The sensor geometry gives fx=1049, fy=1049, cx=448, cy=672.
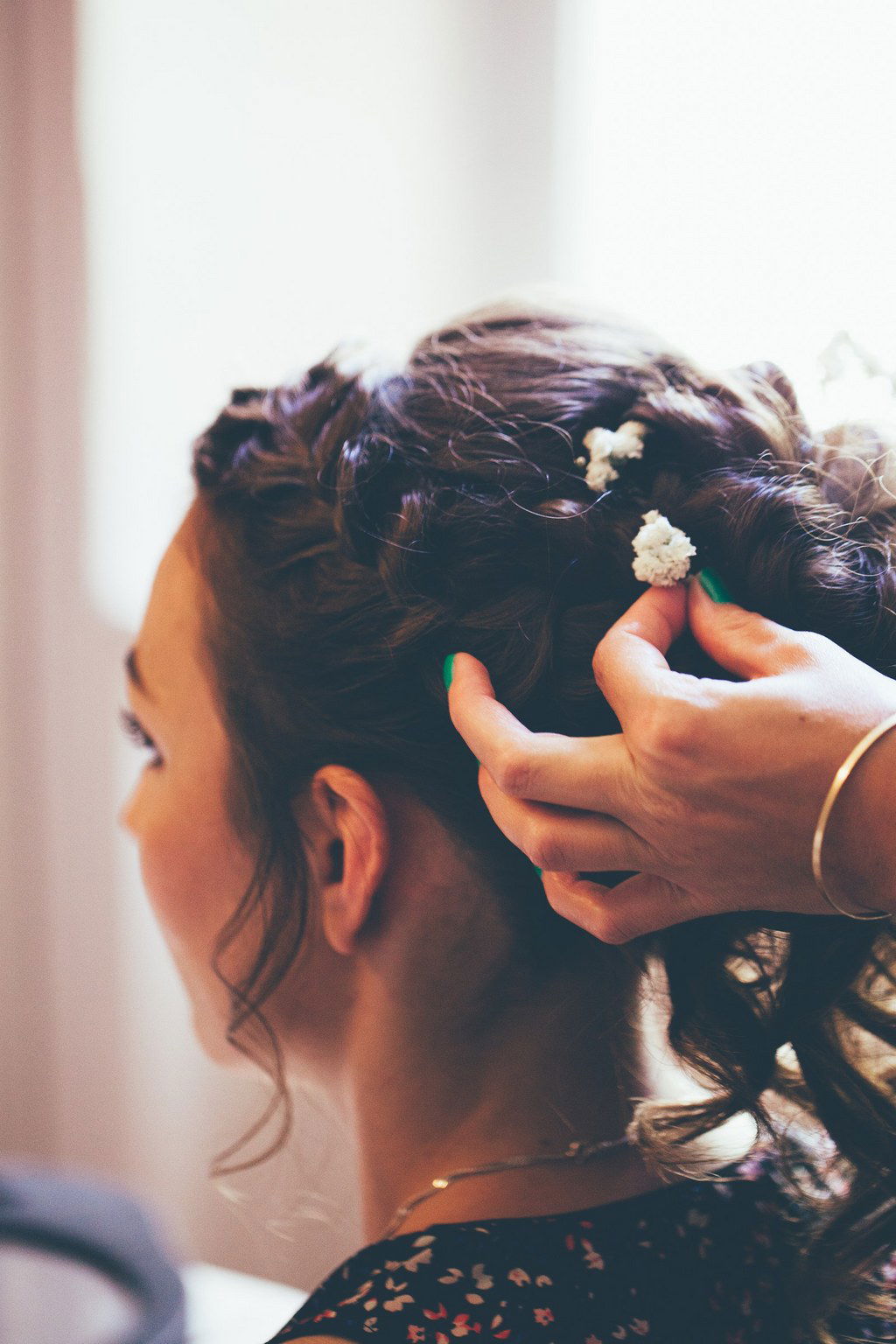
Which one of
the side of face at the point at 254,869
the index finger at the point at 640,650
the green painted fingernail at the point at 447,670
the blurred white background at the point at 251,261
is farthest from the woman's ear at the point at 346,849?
the blurred white background at the point at 251,261

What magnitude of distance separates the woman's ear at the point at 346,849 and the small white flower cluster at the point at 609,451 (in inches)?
10.7

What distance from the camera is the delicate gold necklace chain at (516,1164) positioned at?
77 cm

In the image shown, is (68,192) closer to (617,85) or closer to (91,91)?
(91,91)

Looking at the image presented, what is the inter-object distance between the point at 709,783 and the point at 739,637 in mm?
112

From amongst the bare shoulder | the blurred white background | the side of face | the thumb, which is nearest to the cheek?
the side of face

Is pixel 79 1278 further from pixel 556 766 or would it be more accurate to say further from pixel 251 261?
pixel 251 261

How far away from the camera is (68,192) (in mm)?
1560

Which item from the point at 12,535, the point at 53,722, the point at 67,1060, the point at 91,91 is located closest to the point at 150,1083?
the point at 67,1060

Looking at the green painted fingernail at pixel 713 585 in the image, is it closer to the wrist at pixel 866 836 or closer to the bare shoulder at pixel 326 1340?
the wrist at pixel 866 836

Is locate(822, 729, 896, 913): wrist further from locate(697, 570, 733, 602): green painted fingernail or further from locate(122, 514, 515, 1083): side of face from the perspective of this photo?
locate(122, 514, 515, 1083): side of face

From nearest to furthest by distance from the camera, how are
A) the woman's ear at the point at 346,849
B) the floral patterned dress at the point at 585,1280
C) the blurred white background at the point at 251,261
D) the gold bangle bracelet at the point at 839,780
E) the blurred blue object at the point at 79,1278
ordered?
the gold bangle bracelet at the point at 839,780
the floral patterned dress at the point at 585,1280
the woman's ear at the point at 346,849
the blurred white background at the point at 251,261
the blurred blue object at the point at 79,1278

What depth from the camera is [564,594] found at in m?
0.70

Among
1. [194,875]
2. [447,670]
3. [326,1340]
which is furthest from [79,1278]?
[447,670]

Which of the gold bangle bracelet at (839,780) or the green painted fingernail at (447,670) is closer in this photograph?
the gold bangle bracelet at (839,780)
